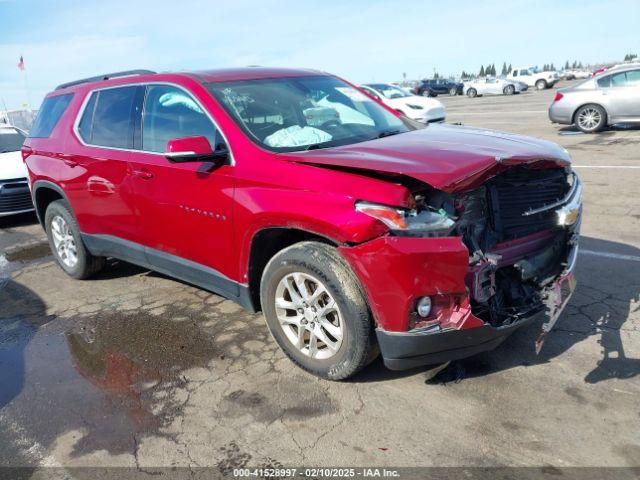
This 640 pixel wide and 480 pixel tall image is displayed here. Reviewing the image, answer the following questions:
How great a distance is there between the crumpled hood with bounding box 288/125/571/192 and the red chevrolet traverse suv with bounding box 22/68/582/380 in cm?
2

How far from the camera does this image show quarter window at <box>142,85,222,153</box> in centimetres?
383

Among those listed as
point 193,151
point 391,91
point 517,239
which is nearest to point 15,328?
point 193,151

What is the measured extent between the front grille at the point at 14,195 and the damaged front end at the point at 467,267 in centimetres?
719

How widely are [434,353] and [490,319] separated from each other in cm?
38

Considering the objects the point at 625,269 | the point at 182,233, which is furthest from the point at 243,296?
the point at 625,269

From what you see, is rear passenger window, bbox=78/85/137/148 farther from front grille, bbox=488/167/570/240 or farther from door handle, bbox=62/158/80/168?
front grille, bbox=488/167/570/240

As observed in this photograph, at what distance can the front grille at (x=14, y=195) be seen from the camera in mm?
8234

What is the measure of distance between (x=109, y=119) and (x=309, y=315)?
8.77 feet

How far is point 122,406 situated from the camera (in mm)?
3299

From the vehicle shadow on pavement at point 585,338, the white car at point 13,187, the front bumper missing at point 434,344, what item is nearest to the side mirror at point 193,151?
the front bumper missing at point 434,344

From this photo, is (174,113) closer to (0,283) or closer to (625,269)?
(0,283)

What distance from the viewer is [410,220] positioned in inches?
111

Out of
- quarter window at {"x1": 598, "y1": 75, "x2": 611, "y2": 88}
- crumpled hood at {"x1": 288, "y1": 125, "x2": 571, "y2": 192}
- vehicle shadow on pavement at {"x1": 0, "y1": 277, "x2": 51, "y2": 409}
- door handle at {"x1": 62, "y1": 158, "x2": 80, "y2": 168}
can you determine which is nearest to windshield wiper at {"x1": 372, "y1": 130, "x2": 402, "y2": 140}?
crumpled hood at {"x1": 288, "y1": 125, "x2": 571, "y2": 192}

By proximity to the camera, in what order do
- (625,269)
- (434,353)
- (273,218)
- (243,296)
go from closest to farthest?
(434,353) → (273,218) → (243,296) → (625,269)
